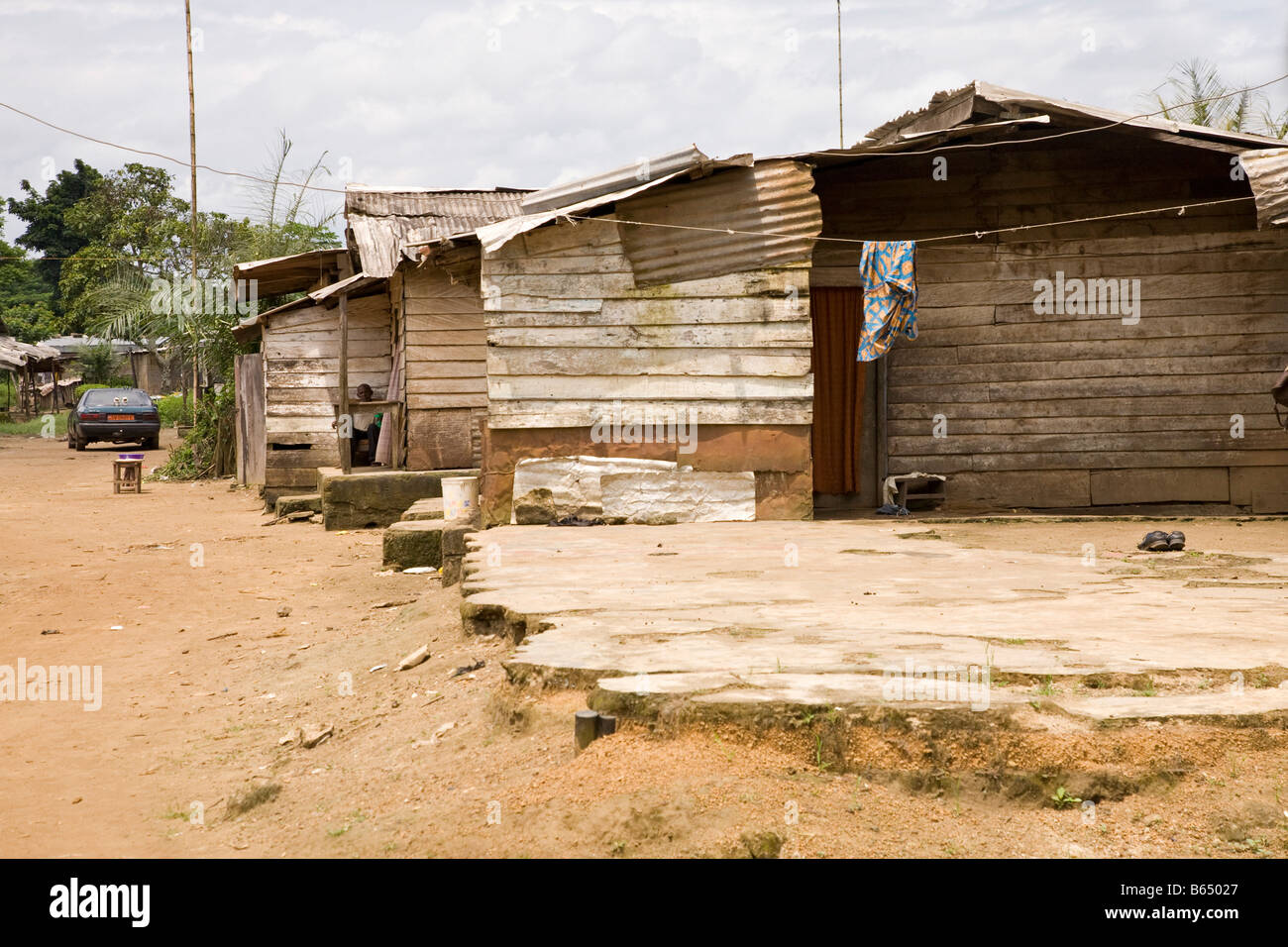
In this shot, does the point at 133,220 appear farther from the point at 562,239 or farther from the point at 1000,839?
the point at 1000,839

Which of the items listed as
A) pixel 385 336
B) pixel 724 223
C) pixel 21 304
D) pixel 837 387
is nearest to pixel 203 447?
pixel 385 336

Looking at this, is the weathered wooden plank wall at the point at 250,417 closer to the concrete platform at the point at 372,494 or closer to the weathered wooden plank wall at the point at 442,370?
the weathered wooden plank wall at the point at 442,370

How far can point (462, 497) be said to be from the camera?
9219 mm

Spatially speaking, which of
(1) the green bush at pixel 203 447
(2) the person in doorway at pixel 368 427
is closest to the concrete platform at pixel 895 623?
(2) the person in doorway at pixel 368 427

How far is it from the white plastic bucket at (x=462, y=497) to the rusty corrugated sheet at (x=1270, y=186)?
6.62 metres

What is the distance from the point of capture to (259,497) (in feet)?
53.5

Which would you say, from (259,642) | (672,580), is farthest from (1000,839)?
(259,642)

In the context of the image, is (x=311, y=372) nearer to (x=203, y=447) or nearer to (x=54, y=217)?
(x=203, y=447)

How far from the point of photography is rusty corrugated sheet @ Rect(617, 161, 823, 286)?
8.99 m

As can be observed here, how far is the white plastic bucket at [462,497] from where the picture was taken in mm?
9219

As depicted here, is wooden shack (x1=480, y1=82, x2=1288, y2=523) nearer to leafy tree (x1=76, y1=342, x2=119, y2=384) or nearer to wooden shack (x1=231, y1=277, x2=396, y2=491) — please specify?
wooden shack (x1=231, y1=277, x2=396, y2=491)

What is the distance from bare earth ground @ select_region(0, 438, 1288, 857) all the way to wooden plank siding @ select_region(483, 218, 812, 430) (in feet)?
9.06
